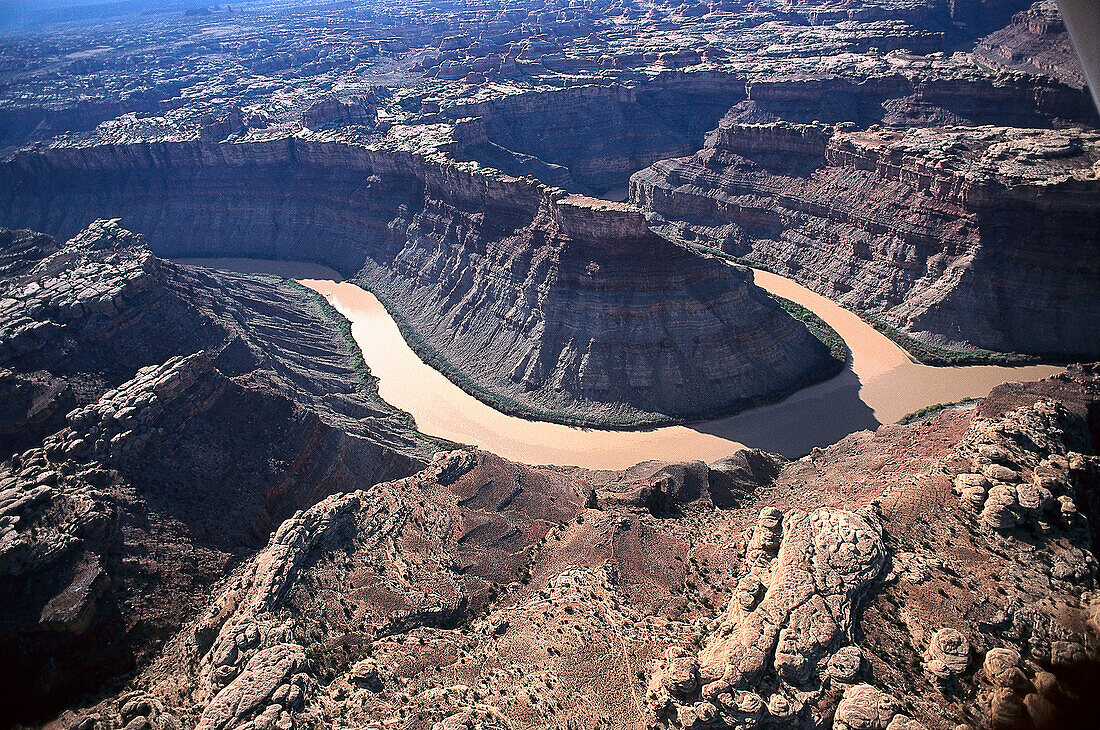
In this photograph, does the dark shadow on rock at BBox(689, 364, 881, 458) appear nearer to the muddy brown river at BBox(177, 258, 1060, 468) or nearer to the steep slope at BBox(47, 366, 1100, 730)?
the muddy brown river at BBox(177, 258, 1060, 468)

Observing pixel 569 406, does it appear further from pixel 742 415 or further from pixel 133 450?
pixel 133 450

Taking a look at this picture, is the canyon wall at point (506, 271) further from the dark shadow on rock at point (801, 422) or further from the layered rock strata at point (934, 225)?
the layered rock strata at point (934, 225)

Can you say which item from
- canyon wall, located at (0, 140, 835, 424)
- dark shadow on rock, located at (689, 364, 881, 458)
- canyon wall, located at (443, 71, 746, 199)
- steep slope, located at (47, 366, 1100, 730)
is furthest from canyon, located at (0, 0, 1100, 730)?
canyon wall, located at (443, 71, 746, 199)

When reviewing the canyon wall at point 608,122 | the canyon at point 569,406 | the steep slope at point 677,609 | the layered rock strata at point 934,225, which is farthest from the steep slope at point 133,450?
the canyon wall at point 608,122

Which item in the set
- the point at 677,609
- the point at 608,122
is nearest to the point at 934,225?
the point at 677,609

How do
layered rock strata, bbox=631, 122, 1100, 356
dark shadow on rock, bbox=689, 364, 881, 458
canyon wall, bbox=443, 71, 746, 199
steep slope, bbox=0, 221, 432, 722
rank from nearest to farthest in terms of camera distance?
1. steep slope, bbox=0, 221, 432, 722
2. dark shadow on rock, bbox=689, 364, 881, 458
3. layered rock strata, bbox=631, 122, 1100, 356
4. canyon wall, bbox=443, 71, 746, 199

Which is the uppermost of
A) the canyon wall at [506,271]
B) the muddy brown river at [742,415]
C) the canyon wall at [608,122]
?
the canyon wall at [608,122]

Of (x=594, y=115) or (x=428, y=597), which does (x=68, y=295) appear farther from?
(x=594, y=115)
